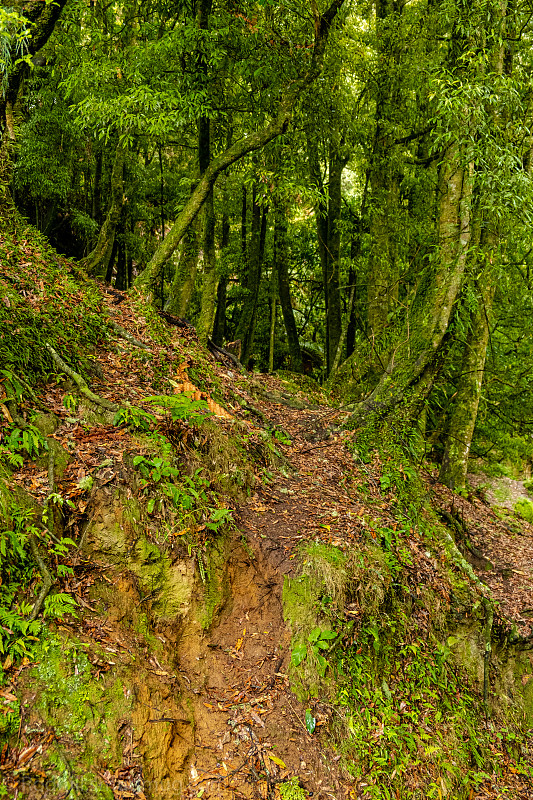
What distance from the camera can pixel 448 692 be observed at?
15.7 feet

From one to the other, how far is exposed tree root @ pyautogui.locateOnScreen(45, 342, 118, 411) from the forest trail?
0.16m

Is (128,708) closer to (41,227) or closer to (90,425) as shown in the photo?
(90,425)

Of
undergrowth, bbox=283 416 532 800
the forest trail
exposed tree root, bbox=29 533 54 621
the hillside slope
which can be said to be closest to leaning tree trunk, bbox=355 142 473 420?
the hillside slope

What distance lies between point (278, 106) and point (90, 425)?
5942 mm

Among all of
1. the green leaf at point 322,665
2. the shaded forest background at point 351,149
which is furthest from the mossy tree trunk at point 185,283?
the green leaf at point 322,665

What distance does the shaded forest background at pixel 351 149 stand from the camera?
20.0 feet

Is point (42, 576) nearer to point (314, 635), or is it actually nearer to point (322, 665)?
point (314, 635)

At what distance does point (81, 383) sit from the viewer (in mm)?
4273

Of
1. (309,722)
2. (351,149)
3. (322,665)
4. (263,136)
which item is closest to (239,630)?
(322,665)

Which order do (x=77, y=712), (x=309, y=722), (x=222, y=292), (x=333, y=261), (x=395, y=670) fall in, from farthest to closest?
(x=222, y=292) < (x=333, y=261) < (x=395, y=670) < (x=309, y=722) < (x=77, y=712)

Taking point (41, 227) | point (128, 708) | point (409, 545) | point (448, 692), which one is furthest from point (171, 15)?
point (448, 692)

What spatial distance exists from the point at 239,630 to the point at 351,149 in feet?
32.1

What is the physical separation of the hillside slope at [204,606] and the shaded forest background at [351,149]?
199 centimetres

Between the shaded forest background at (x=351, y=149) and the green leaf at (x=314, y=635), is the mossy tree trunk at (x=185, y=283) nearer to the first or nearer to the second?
the shaded forest background at (x=351, y=149)
